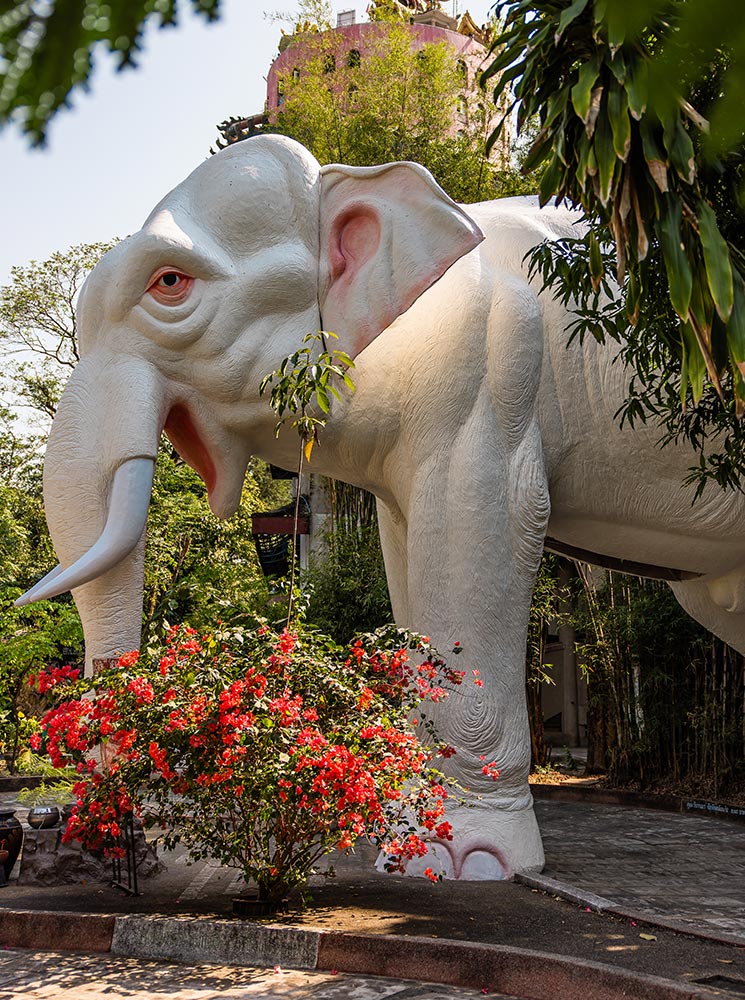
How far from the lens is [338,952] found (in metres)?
3.47

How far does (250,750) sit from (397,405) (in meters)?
1.84

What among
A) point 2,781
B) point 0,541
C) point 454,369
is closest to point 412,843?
point 454,369

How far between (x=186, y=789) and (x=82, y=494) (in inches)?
59.2

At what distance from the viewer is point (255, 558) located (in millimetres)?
17219

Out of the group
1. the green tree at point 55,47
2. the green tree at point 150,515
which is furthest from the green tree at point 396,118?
the green tree at point 55,47

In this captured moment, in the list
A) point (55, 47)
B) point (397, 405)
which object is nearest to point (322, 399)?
point (397, 405)

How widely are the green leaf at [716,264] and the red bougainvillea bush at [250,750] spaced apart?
183cm

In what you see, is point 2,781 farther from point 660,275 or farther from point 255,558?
point 660,275

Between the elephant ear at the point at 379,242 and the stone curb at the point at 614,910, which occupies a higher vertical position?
the elephant ear at the point at 379,242

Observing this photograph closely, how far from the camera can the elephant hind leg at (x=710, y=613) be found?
248 inches

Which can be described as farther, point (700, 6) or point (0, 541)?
point (0, 541)

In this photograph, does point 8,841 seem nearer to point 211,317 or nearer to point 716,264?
point 211,317

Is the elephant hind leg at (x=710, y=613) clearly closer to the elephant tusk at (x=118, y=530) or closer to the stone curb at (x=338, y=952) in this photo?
the elephant tusk at (x=118, y=530)

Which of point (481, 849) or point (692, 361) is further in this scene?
point (481, 849)
